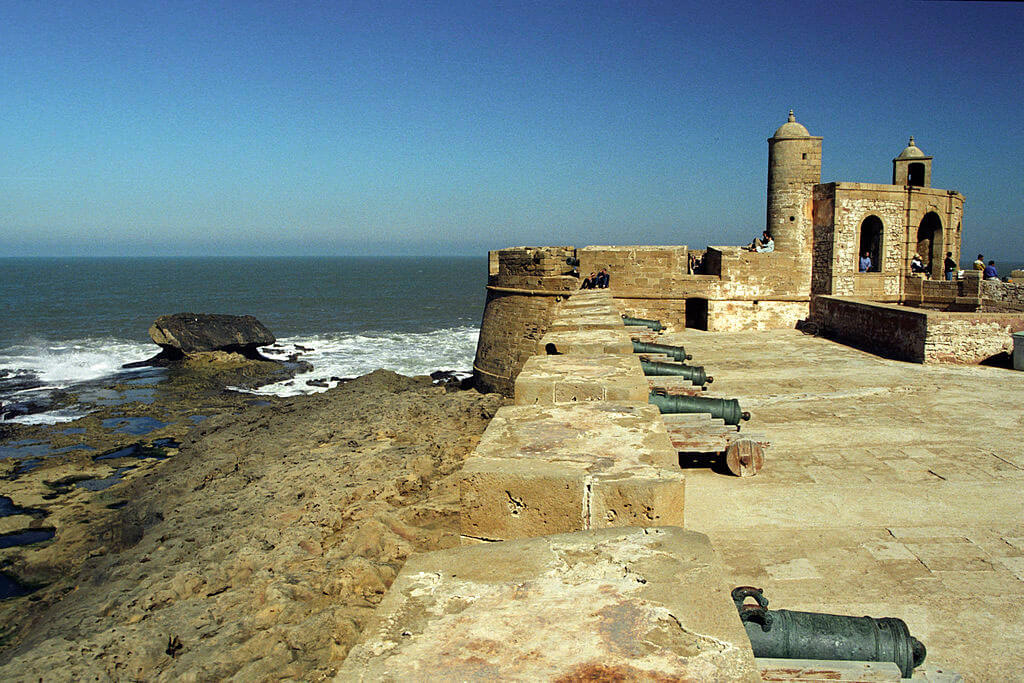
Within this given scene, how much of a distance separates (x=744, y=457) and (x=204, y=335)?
2413 cm

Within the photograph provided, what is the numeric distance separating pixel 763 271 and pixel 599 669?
14.0 metres

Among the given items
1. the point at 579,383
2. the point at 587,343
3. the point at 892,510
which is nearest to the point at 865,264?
the point at 587,343

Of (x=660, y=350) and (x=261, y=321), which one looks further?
(x=261, y=321)

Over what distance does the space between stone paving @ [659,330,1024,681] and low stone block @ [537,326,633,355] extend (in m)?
1.15

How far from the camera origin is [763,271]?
14.3 meters

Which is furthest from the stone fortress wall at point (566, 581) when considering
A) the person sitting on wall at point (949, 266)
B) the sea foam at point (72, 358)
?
the sea foam at point (72, 358)

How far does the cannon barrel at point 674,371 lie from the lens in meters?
6.52

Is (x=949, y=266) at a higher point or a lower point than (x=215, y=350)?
higher

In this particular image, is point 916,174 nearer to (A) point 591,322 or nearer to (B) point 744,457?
(A) point 591,322

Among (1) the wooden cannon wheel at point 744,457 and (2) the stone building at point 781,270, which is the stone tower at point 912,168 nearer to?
(2) the stone building at point 781,270

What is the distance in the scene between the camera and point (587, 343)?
5.64 meters

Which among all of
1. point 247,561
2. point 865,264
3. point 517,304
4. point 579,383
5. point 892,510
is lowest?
point 247,561

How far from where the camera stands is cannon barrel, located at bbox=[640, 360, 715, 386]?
652cm

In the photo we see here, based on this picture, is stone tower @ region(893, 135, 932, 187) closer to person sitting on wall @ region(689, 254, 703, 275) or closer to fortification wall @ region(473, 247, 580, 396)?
person sitting on wall @ region(689, 254, 703, 275)
